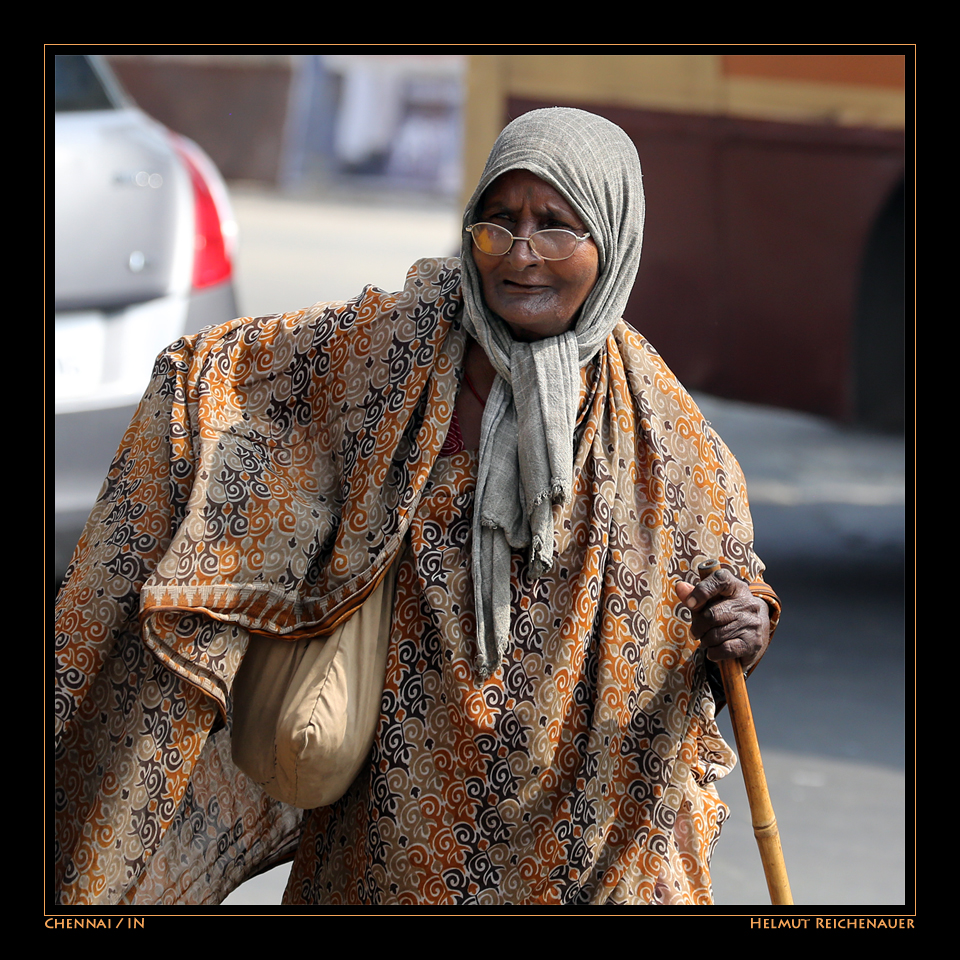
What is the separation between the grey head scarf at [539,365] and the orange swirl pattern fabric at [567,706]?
1.8 inches

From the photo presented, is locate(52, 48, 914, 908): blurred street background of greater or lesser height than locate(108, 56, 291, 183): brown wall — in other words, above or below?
below

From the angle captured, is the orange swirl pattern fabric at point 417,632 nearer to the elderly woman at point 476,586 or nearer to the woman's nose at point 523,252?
the elderly woman at point 476,586

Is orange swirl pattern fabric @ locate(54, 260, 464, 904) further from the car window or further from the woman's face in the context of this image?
the car window

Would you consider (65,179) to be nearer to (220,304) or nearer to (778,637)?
(220,304)

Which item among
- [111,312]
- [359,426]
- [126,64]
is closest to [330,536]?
[359,426]

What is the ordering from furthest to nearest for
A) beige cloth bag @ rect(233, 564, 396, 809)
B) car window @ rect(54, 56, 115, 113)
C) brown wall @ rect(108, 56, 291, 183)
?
brown wall @ rect(108, 56, 291, 183)
car window @ rect(54, 56, 115, 113)
beige cloth bag @ rect(233, 564, 396, 809)

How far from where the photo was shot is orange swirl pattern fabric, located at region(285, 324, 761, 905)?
2354 millimetres

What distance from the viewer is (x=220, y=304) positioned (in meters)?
4.64

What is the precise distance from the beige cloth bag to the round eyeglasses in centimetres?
58

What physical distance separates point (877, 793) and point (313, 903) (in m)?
2.41

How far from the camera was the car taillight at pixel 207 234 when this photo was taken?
4652 millimetres

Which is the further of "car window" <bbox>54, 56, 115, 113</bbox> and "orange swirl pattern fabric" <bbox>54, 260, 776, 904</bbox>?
"car window" <bbox>54, 56, 115, 113</bbox>

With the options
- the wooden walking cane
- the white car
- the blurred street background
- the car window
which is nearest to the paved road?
the blurred street background

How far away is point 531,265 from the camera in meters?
2.31
